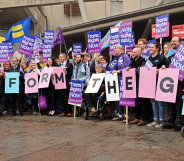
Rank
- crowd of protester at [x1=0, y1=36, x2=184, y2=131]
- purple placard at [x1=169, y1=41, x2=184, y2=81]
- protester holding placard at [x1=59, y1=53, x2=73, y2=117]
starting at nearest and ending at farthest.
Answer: purple placard at [x1=169, y1=41, x2=184, y2=81] → crowd of protester at [x1=0, y1=36, x2=184, y2=131] → protester holding placard at [x1=59, y1=53, x2=73, y2=117]

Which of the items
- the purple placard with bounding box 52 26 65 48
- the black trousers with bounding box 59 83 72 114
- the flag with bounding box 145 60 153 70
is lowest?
the black trousers with bounding box 59 83 72 114

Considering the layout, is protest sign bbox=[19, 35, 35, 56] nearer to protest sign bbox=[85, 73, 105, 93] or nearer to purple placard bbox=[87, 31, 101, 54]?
purple placard bbox=[87, 31, 101, 54]

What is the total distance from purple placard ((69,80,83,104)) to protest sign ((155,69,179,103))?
9.26ft

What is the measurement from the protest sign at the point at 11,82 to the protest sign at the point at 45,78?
897 mm

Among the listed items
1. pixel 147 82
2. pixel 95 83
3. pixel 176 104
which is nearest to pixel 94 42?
pixel 95 83

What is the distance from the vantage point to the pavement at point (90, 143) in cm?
387

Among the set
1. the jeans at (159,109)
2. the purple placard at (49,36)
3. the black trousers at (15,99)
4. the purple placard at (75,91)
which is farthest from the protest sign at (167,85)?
the purple placard at (49,36)

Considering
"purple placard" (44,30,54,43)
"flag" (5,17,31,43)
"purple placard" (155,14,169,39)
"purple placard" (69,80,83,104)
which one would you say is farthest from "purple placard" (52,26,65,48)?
"purple placard" (155,14,169,39)

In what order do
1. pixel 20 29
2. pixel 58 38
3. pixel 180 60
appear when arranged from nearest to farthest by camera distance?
1. pixel 180 60
2. pixel 58 38
3. pixel 20 29

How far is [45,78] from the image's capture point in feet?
28.5

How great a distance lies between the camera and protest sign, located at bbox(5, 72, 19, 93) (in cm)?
893

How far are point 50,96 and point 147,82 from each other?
399 cm

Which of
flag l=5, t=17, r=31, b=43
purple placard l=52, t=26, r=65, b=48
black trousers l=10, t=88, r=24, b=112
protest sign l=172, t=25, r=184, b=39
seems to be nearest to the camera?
black trousers l=10, t=88, r=24, b=112

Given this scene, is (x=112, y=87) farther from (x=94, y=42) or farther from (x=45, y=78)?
(x=45, y=78)
